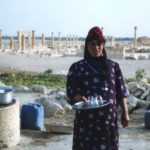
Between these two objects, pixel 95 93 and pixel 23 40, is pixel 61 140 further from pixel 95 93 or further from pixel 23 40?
pixel 23 40

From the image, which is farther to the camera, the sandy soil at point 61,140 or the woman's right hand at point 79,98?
the sandy soil at point 61,140

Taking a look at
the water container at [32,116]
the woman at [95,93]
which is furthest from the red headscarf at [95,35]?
the water container at [32,116]

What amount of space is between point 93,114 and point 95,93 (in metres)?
0.18

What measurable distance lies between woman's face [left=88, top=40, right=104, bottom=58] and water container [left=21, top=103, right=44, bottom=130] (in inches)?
163

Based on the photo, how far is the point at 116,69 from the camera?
13.8 feet

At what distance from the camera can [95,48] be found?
160 inches

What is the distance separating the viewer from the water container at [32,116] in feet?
26.7

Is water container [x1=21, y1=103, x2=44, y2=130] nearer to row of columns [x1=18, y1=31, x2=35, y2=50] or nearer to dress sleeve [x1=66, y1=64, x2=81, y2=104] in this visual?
dress sleeve [x1=66, y1=64, x2=81, y2=104]

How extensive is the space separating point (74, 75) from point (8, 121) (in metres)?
2.81

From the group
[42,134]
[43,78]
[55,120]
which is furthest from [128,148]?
[43,78]

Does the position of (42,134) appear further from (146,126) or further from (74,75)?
(74,75)

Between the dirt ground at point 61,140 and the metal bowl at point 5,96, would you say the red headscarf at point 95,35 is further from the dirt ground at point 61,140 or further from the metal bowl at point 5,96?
the dirt ground at point 61,140

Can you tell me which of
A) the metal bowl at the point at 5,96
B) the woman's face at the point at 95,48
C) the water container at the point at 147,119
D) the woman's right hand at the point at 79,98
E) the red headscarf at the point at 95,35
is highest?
the red headscarf at the point at 95,35

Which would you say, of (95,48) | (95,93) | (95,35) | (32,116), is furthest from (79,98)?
(32,116)
